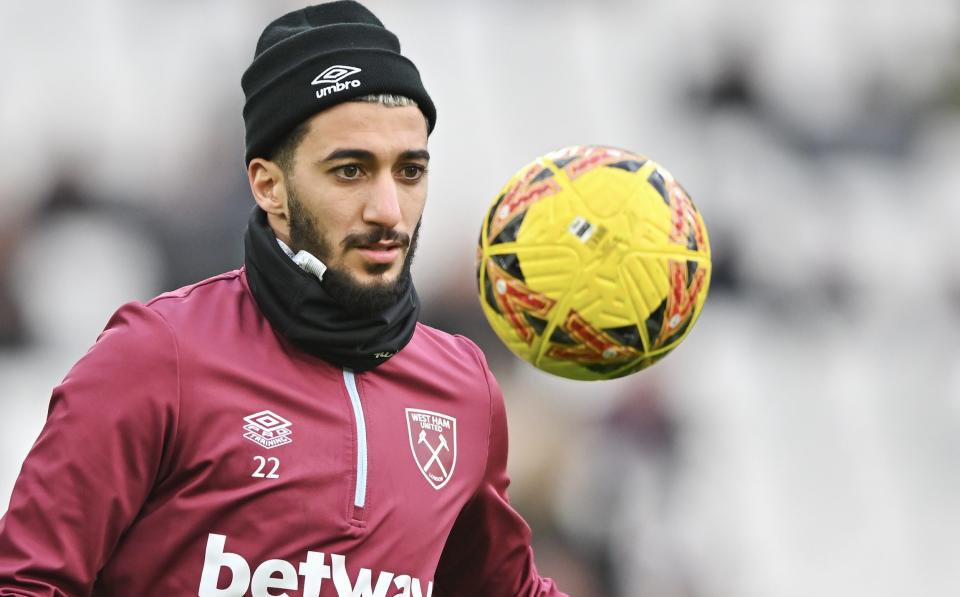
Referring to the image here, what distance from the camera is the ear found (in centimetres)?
346

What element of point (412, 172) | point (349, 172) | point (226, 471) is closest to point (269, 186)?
point (349, 172)

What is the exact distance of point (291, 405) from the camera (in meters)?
3.30

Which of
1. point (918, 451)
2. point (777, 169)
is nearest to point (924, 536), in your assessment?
point (918, 451)

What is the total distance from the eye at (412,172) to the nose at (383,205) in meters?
0.09

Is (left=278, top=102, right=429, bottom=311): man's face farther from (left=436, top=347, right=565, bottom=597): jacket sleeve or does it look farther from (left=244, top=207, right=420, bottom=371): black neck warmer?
(left=436, top=347, right=565, bottom=597): jacket sleeve

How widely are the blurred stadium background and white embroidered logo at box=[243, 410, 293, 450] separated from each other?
13.8 ft

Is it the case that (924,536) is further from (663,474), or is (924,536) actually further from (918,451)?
(663,474)

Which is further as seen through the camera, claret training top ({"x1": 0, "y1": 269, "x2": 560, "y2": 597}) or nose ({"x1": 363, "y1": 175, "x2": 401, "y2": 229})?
nose ({"x1": 363, "y1": 175, "x2": 401, "y2": 229})

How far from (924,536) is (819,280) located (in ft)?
5.86

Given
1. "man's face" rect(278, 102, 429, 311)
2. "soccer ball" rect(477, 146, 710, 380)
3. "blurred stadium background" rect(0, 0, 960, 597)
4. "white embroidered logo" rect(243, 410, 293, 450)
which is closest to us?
"white embroidered logo" rect(243, 410, 293, 450)

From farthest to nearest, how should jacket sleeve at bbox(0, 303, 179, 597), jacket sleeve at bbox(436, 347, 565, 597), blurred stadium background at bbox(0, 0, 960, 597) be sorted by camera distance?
blurred stadium background at bbox(0, 0, 960, 597) < jacket sleeve at bbox(436, 347, 565, 597) < jacket sleeve at bbox(0, 303, 179, 597)

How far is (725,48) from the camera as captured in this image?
30.5ft

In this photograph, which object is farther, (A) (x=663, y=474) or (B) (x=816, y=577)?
(B) (x=816, y=577)

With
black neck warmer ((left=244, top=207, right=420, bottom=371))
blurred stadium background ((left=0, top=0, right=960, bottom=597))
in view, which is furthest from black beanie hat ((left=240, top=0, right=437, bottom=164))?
blurred stadium background ((left=0, top=0, right=960, bottom=597))
